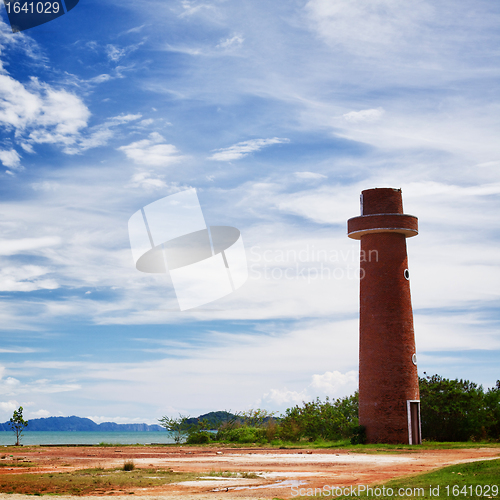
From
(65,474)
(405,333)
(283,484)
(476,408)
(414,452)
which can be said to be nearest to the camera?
(283,484)

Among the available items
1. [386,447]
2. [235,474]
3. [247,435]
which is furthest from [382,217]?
[235,474]

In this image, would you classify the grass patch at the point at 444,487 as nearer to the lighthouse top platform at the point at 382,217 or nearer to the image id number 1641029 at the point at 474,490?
the image id number 1641029 at the point at 474,490

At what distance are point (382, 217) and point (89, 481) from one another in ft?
65.4

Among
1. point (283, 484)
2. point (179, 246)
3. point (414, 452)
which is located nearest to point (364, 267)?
point (414, 452)

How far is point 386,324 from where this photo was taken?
93.8 ft

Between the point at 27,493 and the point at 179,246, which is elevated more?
the point at 179,246

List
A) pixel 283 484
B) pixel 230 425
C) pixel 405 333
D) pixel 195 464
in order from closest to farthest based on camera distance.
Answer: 1. pixel 283 484
2. pixel 195 464
3. pixel 405 333
4. pixel 230 425

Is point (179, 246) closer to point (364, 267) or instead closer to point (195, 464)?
point (195, 464)

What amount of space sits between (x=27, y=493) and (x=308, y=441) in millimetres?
24037

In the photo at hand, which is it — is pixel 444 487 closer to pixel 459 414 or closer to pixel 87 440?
pixel 459 414

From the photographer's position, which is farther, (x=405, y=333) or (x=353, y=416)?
(x=353, y=416)

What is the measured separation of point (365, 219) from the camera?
97.0 feet
